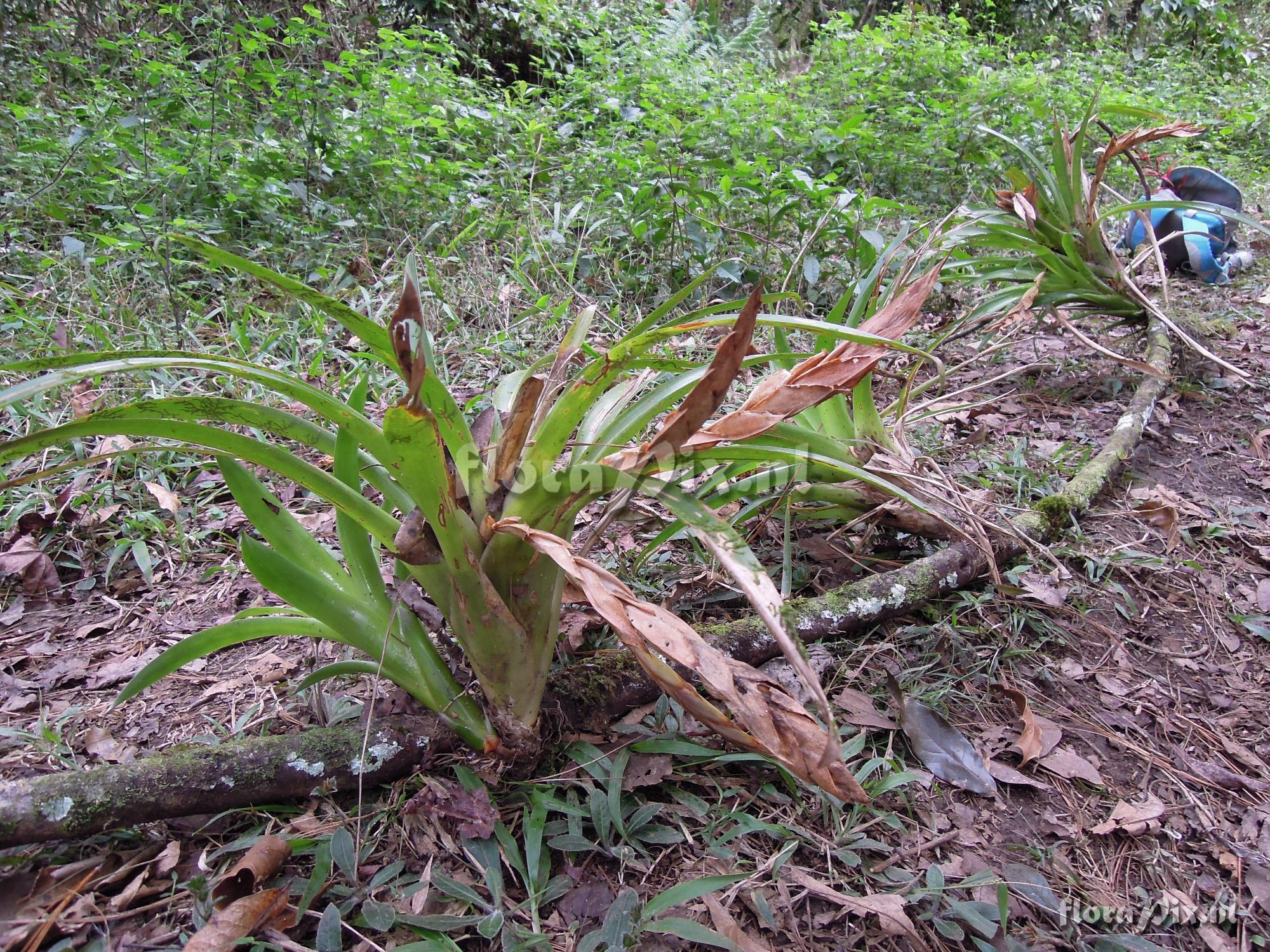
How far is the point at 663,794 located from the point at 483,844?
0.28 m

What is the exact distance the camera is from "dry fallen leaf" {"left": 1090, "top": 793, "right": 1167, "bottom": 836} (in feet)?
3.36

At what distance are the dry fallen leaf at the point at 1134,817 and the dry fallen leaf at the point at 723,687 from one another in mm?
557

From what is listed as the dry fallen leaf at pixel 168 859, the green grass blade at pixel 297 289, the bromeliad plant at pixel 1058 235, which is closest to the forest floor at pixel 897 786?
Result: the dry fallen leaf at pixel 168 859

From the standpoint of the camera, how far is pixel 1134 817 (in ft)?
3.43

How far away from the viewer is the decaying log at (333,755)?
2.81 feet

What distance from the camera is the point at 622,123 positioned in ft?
12.5

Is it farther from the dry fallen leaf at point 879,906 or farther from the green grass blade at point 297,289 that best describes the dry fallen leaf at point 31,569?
the dry fallen leaf at point 879,906

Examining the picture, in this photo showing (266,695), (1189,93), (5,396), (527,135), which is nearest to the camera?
(5,396)

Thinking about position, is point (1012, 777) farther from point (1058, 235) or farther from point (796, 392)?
point (1058, 235)

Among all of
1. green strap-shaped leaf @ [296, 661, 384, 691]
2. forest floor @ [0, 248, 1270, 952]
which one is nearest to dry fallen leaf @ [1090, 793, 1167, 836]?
forest floor @ [0, 248, 1270, 952]

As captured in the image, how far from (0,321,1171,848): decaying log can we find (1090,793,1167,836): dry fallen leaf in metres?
0.45

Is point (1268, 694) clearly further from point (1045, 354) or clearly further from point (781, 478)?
point (1045, 354)

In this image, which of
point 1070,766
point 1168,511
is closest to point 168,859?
point 1070,766

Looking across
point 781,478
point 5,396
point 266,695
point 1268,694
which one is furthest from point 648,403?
point 1268,694
